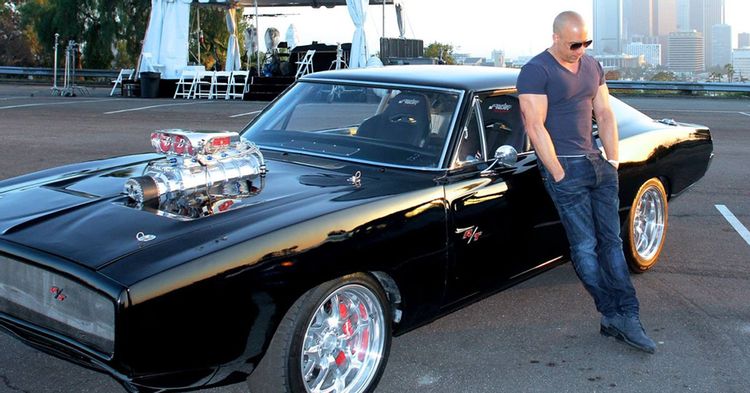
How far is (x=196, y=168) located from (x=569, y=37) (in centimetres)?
193

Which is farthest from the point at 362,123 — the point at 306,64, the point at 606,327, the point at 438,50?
the point at 438,50

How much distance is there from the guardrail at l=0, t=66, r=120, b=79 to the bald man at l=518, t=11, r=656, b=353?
1114 inches

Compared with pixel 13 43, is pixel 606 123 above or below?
below

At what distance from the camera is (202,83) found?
23.6m

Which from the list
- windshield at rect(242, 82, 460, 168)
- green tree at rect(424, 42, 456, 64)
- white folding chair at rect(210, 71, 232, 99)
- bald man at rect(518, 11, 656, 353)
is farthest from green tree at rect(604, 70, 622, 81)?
bald man at rect(518, 11, 656, 353)

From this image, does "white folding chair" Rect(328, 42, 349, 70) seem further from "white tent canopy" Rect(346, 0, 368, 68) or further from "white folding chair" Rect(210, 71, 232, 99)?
"white folding chair" Rect(210, 71, 232, 99)

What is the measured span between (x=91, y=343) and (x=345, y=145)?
1.99m

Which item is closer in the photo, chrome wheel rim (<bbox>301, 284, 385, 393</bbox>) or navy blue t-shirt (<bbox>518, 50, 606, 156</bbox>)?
chrome wheel rim (<bbox>301, 284, 385, 393</bbox>)

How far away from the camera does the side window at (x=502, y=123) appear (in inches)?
182

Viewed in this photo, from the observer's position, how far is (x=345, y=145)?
459 centimetres

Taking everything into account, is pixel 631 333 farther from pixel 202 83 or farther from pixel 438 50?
pixel 438 50

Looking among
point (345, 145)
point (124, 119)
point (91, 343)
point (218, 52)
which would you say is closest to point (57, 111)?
point (124, 119)

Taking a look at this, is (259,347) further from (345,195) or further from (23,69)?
(23,69)

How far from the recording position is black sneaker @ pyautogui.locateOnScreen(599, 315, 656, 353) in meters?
4.21
